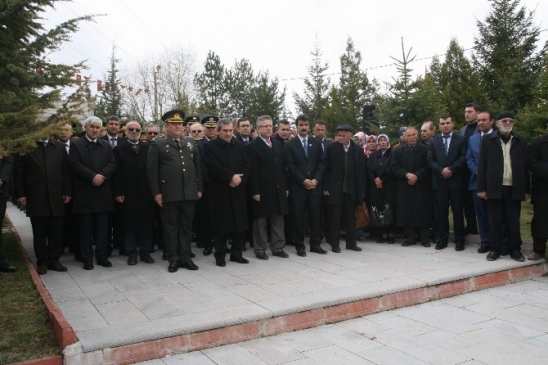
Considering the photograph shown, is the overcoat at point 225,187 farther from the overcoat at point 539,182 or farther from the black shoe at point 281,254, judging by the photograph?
the overcoat at point 539,182

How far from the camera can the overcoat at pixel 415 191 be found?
8.18 meters

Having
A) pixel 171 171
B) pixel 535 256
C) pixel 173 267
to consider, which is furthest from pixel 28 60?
pixel 535 256

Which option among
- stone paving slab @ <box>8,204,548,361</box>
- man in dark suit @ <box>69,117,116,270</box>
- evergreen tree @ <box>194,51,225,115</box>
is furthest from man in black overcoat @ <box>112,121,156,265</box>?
evergreen tree @ <box>194,51,225,115</box>

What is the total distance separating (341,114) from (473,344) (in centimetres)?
2890

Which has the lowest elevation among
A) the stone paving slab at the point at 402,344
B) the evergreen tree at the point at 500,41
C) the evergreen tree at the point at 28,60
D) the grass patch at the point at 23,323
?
the stone paving slab at the point at 402,344

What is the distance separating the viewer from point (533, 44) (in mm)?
22469

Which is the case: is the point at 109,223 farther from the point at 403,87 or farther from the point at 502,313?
the point at 403,87

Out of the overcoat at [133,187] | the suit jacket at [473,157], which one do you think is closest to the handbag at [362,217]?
the suit jacket at [473,157]

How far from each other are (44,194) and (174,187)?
1.69m

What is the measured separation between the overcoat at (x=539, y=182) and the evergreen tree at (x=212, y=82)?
30247mm

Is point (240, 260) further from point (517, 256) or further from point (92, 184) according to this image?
point (517, 256)

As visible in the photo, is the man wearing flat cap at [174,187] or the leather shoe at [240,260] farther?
the leather shoe at [240,260]

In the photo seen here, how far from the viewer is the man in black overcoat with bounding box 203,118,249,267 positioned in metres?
6.82

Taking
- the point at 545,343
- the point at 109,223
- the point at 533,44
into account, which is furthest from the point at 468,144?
the point at 533,44
